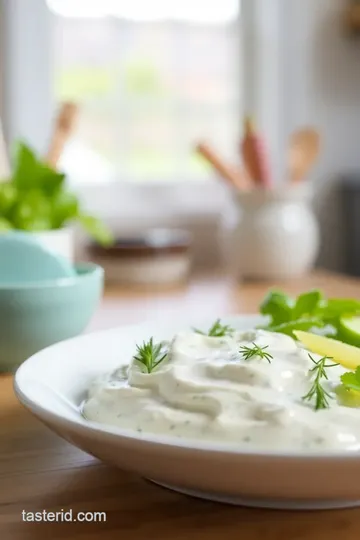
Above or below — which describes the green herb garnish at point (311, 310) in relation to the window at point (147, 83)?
below

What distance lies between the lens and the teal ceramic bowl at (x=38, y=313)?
0.96m

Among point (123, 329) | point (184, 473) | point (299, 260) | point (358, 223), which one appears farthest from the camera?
point (358, 223)

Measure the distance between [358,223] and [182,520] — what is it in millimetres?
1995

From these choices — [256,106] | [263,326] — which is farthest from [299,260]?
[263,326]

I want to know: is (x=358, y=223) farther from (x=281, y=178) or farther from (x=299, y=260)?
(x=299, y=260)

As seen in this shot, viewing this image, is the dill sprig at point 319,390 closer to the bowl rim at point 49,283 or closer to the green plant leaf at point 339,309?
the green plant leaf at point 339,309

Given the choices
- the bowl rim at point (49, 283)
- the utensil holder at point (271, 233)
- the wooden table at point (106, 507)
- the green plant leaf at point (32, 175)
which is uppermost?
the green plant leaf at point (32, 175)

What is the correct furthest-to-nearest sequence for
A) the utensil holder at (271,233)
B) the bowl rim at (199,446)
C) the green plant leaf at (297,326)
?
the utensil holder at (271,233), the green plant leaf at (297,326), the bowl rim at (199,446)

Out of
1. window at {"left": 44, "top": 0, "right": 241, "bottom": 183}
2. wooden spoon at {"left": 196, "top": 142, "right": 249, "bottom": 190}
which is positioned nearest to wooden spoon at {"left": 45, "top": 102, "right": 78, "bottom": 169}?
wooden spoon at {"left": 196, "top": 142, "right": 249, "bottom": 190}

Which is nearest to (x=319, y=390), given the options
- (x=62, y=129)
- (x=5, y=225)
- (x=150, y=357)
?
(x=150, y=357)

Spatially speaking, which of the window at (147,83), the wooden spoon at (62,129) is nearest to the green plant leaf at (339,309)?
the wooden spoon at (62,129)

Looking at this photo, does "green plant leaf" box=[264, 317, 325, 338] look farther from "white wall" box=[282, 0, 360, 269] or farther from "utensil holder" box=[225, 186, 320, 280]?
"white wall" box=[282, 0, 360, 269]

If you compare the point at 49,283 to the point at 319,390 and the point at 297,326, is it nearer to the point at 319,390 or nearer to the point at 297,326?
the point at 297,326

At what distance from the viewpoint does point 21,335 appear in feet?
3.19
